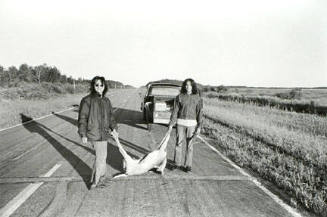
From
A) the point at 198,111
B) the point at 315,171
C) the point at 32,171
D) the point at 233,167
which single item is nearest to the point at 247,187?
the point at 233,167

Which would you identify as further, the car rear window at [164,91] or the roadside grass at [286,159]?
the car rear window at [164,91]

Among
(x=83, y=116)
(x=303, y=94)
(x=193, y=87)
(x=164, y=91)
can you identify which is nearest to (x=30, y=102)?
(x=164, y=91)

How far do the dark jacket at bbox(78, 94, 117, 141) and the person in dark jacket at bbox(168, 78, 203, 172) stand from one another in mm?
1607

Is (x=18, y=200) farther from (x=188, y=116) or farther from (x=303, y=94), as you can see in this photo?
(x=303, y=94)

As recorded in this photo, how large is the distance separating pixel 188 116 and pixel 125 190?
2047 millimetres

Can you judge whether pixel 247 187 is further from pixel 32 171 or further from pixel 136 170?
pixel 32 171

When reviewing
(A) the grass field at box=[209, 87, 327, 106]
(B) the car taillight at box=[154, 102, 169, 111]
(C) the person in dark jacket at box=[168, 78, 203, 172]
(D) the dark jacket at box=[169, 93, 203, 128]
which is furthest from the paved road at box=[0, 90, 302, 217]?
(A) the grass field at box=[209, 87, 327, 106]

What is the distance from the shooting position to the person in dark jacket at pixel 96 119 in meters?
4.55

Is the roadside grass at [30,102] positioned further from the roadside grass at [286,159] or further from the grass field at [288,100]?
the grass field at [288,100]

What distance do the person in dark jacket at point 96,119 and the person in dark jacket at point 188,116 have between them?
62.3 inches

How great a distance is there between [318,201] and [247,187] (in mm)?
1132

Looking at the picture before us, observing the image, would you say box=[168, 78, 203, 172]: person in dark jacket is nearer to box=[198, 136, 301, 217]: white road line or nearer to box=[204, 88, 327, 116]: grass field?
box=[198, 136, 301, 217]: white road line

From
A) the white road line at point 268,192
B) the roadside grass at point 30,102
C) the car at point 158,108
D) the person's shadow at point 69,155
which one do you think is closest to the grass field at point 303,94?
the car at point 158,108

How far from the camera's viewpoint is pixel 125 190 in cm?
464
